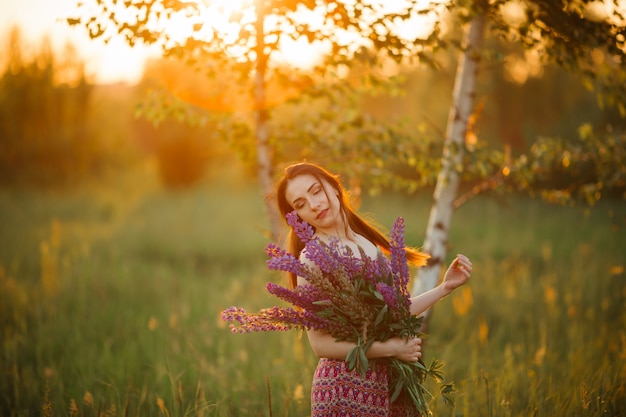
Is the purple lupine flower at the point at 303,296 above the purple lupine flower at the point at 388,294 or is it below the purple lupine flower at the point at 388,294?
below

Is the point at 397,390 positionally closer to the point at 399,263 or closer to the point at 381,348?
the point at 381,348

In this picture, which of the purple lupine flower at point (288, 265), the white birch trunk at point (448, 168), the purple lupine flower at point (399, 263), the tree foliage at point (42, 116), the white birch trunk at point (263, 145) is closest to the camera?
the purple lupine flower at point (288, 265)

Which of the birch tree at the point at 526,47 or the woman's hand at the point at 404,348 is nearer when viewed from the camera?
the woman's hand at the point at 404,348

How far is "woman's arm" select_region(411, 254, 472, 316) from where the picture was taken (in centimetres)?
230

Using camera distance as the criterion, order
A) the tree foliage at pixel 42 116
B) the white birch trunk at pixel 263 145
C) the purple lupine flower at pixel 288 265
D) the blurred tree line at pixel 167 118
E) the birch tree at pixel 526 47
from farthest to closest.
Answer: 1. the tree foliage at pixel 42 116
2. the blurred tree line at pixel 167 118
3. the white birch trunk at pixel 263 145
4. the birch tree at pixel 526 47
5. the purple lupine flower at pixel 288 265

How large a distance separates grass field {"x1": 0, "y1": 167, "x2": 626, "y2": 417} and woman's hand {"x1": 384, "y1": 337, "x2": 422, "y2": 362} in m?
0.84

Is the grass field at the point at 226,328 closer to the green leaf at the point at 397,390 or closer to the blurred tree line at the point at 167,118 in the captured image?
the green leaf at the point at 397,390

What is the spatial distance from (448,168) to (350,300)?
7.41 feet

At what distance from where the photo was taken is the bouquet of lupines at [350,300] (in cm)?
214

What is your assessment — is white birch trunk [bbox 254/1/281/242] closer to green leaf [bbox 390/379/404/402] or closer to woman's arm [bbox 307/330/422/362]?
woman's arm [bbox 307/330/422/362]

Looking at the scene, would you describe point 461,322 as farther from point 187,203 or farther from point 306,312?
point 187,203

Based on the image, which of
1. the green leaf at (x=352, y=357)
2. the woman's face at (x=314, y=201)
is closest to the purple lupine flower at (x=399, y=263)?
the green leaf at (x=352, y=357)

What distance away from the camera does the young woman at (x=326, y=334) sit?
224 centimetres

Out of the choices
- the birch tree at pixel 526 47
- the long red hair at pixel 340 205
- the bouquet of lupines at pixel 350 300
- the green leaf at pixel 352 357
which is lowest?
the green leaf at pixel 352 357
